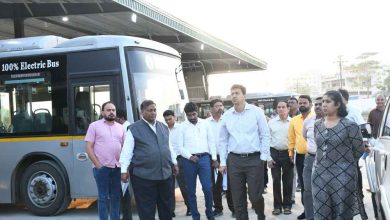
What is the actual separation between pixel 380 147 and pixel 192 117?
3109 millimetres

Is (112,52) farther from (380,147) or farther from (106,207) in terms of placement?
(380,147)

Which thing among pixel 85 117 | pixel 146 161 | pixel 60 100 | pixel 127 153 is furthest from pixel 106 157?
pixel 60 100

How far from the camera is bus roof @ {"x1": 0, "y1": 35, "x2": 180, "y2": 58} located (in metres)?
8.51

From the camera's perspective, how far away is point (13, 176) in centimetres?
887

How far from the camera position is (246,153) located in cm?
611

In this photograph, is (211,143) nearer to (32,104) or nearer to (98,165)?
(98,165)

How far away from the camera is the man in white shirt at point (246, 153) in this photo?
6113 millimetres

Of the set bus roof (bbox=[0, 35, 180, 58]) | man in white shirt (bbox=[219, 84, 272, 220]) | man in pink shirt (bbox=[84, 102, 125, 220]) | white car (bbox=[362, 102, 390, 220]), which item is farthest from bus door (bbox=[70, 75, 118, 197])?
white car (bbox=[362, 102, 390, 220])

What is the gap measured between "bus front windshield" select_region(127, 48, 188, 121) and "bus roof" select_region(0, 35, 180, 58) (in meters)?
0.18

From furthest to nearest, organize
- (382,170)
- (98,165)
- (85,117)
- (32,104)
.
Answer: (32,104) → (85,117) → (98,165) → (382,170)

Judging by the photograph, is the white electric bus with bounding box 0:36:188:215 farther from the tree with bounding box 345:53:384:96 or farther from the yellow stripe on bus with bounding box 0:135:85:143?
the tree with bounding box 345:53:384:96

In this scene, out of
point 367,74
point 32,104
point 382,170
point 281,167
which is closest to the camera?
point 382,170

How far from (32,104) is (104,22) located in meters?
8.22

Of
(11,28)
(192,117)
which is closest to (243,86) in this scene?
(192,117)
